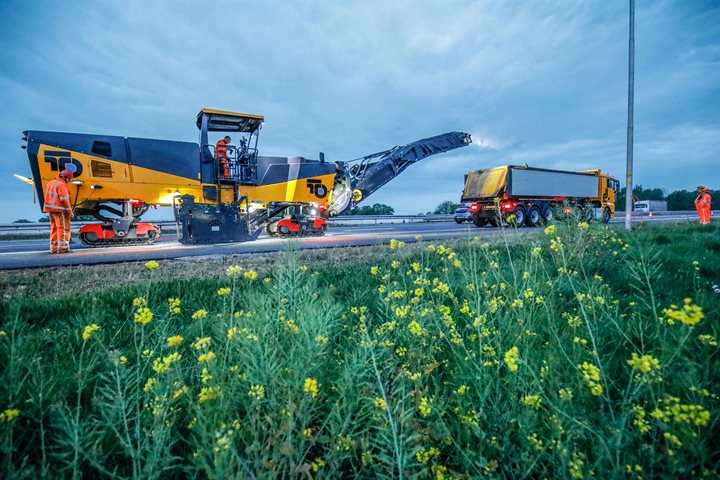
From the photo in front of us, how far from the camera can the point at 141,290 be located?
363 centimetres

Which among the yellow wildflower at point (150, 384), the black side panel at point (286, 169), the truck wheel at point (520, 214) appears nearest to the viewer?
the yellow wildflower at point (150, 384)

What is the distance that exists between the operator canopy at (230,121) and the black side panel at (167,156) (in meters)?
0.89

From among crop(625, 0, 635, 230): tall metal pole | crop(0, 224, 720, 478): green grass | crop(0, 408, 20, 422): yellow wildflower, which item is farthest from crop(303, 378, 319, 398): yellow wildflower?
crop(625, 0, 635, 230): tall metal pole

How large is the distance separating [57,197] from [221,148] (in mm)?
4103

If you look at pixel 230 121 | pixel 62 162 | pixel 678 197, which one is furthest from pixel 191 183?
pixel 678 197

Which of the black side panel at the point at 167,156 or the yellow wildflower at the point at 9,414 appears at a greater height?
the black side panel at the point at 167,156

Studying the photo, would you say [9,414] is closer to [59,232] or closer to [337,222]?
[59,232]

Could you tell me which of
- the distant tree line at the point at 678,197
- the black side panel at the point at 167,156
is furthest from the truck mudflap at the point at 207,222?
the distant tree line at the point at 678,197

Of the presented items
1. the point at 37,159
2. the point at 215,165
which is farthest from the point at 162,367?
the point at 37,159

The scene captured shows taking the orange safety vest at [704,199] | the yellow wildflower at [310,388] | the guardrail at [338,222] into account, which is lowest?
the yellow wildflower at [310,388]

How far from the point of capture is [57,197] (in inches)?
299

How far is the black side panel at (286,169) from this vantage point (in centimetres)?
1086

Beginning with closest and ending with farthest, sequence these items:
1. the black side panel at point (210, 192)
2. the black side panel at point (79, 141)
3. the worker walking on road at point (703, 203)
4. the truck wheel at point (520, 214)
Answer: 1. the black side panel at point (79, 141)
2. the black side panel at point (210, 192)
3. the worker walking on road at point (703, 203)
4. the truck wheel at point (520, 214)

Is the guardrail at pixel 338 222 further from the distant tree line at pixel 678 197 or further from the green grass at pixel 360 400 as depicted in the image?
the distant tree line at pixel 678 197
